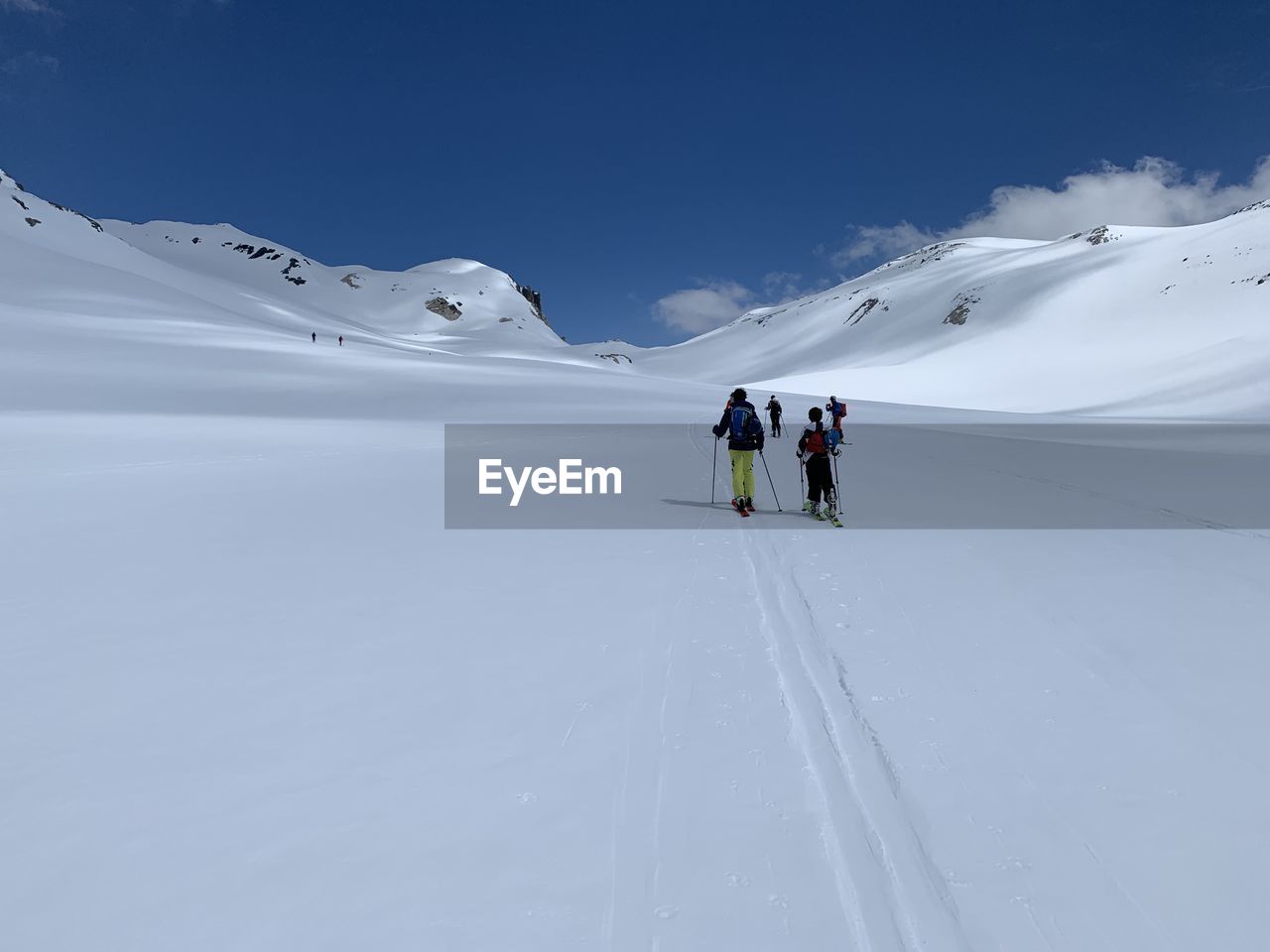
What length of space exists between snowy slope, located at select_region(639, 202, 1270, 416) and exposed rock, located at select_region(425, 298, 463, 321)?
8400 centimetres

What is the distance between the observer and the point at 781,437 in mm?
25484

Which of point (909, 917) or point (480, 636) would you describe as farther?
point (480, 636)

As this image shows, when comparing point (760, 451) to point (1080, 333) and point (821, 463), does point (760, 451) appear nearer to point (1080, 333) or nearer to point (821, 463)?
point (821, 463)

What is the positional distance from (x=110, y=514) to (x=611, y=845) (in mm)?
9763

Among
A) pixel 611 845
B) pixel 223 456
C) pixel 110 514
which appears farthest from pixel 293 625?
pixel 223 456

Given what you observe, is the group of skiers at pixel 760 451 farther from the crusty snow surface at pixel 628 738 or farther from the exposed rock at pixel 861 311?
the exposed rock at pixel 861 311

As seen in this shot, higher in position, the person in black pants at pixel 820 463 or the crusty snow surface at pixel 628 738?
the person in black pants at pixel 820 463

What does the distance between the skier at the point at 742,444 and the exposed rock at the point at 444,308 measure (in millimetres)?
191949

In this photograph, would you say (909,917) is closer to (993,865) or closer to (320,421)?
(993,865)

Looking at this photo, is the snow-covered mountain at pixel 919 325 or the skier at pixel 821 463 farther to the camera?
the snow-covered mountain at pixel 919 325

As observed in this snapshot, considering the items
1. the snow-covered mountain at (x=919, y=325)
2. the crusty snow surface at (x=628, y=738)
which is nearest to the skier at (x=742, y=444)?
the crusty snow surface at (x=628, y=738)

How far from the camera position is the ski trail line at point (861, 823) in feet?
9.14

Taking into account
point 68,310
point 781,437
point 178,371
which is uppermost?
point 68,310

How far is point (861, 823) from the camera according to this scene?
333 centimetres
